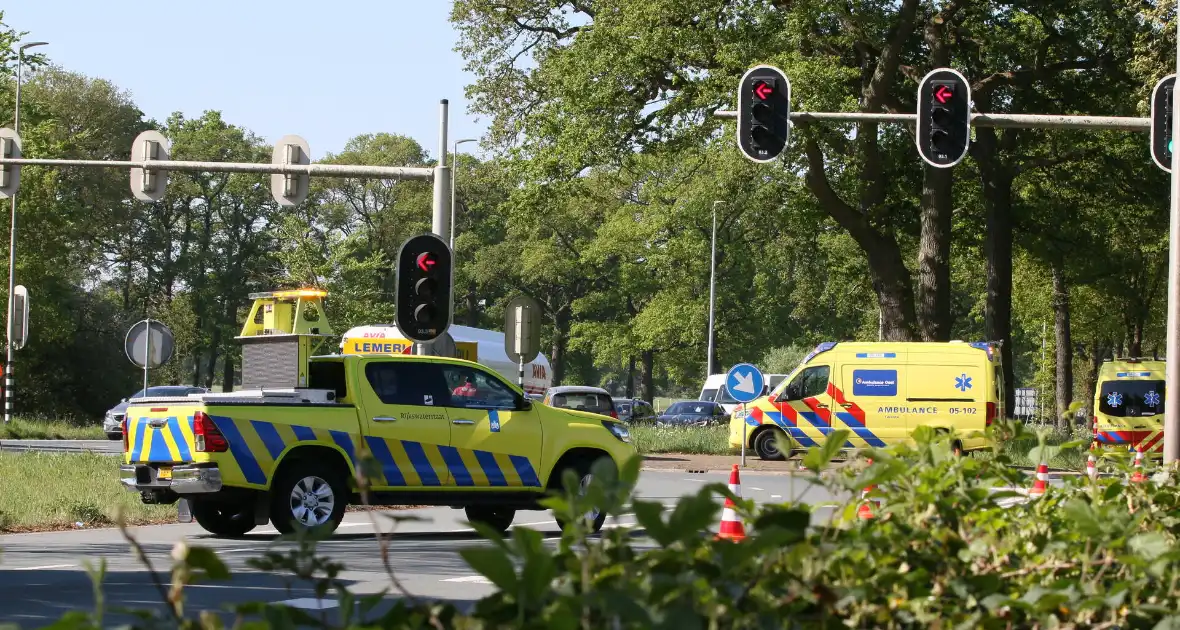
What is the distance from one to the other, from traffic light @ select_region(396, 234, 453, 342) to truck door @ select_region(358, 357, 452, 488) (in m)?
1.43

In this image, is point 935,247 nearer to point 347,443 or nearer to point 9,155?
point 9,155

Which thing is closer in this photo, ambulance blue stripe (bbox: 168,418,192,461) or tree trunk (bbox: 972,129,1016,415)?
ambulance blue stripe (bbox: 168,418,192,461)

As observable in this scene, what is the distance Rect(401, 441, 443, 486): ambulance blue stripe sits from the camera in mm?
14984

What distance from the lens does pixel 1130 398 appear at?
31.7m

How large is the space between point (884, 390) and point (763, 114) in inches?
607

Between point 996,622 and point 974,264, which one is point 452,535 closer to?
point 996,622

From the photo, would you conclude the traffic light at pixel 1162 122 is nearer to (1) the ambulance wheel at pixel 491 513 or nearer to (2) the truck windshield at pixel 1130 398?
(1) the ambulance wheel at pixel 491 513

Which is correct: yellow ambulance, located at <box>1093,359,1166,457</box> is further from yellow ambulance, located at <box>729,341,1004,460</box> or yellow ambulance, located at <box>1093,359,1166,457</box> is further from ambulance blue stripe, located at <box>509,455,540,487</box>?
ambulance blue stripe, located at <box>509,455,540,487</box>

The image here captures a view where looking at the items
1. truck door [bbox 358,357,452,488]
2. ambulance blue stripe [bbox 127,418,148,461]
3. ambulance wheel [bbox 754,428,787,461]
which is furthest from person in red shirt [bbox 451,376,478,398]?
→ ambulance wheel [bbox 754,428,787,461]

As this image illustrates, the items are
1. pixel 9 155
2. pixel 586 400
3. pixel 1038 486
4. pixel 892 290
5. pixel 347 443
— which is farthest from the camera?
pixel 586 400

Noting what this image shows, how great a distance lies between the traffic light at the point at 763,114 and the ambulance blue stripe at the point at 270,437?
5382 mm

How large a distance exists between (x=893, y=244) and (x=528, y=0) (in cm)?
951

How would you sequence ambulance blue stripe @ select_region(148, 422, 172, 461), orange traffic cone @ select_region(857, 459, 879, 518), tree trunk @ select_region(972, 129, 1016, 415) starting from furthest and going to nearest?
tree trunk @ select_region(972, 129, 1016, 415), ambulance blue stripe @ select_region(148, 422, 172, 461), orange traffic cone @ select_region(857, 459, 879, 518)

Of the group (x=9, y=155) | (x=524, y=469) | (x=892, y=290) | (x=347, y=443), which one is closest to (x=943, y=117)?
(x=524, y=469)
